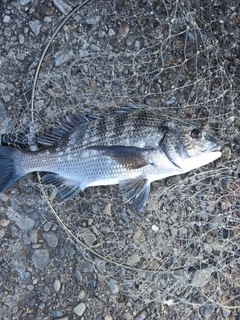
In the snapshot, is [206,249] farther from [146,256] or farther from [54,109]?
[54,109]

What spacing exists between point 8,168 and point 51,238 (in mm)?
701

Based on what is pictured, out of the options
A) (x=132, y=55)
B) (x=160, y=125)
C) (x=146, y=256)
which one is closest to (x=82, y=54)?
(x=132, y=55)

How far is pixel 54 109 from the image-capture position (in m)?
3.13

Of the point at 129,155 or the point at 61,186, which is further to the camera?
the point at 61,186

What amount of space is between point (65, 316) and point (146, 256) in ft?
2.82

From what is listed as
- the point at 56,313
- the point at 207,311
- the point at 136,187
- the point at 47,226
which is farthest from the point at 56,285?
the point at 207,311

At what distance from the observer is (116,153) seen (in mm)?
2758

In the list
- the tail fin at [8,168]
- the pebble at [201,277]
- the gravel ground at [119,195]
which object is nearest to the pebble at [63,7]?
the gravel ground at [119,195]

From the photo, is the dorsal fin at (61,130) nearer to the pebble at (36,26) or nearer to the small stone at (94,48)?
the small stone at (94,48)

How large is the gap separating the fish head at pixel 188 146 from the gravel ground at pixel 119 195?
330 millimetres

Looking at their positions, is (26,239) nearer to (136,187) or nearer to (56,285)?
(56,285)

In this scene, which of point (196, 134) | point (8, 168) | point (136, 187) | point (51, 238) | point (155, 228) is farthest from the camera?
point (51, 238)

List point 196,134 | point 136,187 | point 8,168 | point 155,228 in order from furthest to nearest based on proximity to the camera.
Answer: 1. point 155,228
2. point 8,168
3. point 136,187
4. point 196,134

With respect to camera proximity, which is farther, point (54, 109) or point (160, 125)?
point (54, 109)
